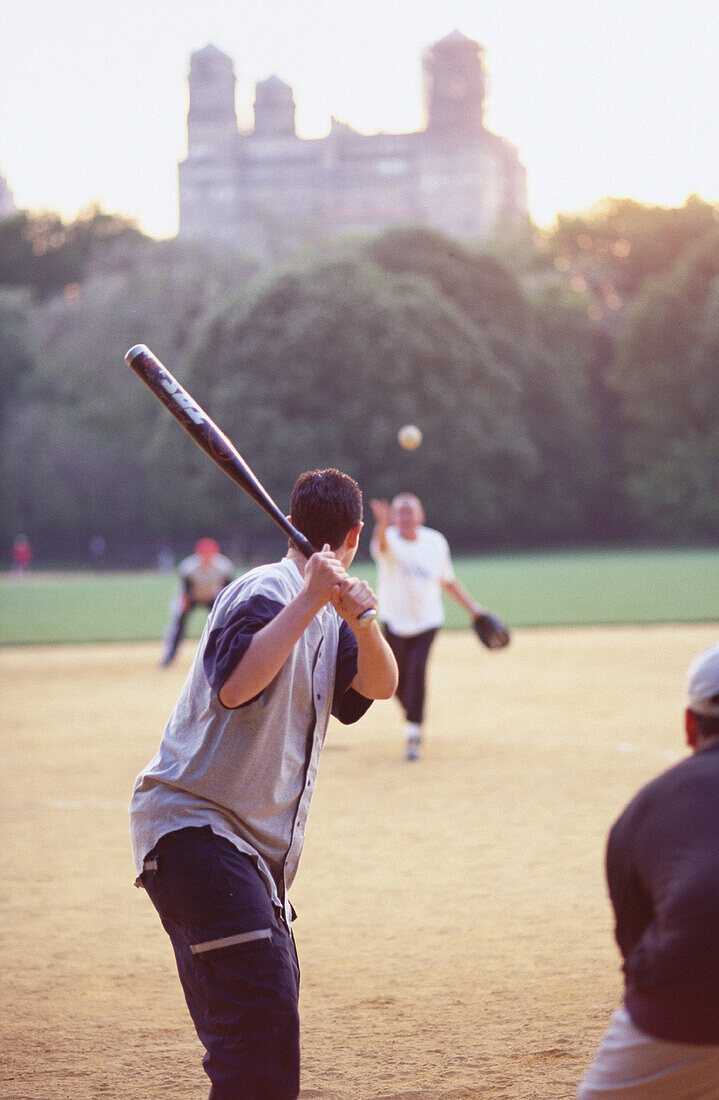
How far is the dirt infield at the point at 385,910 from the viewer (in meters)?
5.15

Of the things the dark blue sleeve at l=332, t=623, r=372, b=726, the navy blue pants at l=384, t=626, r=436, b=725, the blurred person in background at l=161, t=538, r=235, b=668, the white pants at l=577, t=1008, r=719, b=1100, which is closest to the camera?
the white pants at l=577, t=1008, r=719, b=1100

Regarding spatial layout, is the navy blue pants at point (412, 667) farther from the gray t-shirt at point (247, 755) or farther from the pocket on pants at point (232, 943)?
the pocket on pants at point (232, 943)

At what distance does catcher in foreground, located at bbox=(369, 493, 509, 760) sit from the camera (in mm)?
11680

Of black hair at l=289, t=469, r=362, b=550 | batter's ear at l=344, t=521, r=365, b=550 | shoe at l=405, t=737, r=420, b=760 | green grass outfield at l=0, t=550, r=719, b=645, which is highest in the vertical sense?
black hair at l=289, t=469, r=362, b=550

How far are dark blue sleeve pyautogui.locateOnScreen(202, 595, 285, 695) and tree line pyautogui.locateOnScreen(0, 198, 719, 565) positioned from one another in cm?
4984

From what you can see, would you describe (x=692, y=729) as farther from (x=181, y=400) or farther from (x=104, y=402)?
(x=104, y=402)

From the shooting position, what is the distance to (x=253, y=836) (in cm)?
389

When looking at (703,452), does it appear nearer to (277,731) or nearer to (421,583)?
(421,583)

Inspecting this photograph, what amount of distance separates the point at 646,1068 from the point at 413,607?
8.76 metres

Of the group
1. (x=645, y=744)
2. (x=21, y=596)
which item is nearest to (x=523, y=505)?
(x=21, y=596)

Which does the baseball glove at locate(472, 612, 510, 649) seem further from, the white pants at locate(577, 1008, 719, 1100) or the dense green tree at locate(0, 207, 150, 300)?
the dense green tree at locate(0, 207, 150, 300)

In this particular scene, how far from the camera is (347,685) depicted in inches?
161

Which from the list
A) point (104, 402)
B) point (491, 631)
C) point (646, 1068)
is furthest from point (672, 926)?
point (104, 402)

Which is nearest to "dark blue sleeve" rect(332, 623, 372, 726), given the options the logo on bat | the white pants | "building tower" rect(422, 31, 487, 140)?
the logo on bat
